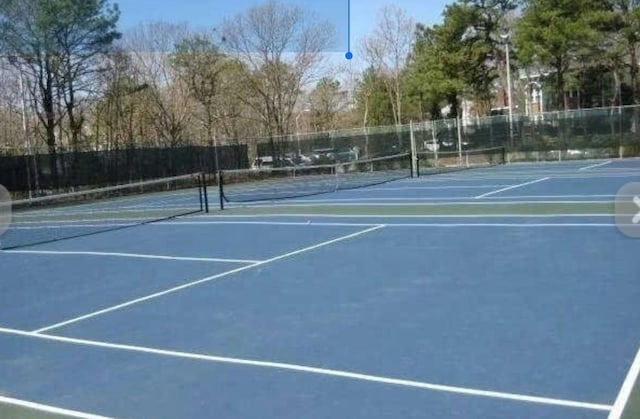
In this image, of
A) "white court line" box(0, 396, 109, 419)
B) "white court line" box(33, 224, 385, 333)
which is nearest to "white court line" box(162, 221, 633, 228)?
"white court line" box(33, 224, 385, 333)

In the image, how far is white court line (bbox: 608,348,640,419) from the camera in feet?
13.1

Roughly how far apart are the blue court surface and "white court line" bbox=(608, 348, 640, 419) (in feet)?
0.06

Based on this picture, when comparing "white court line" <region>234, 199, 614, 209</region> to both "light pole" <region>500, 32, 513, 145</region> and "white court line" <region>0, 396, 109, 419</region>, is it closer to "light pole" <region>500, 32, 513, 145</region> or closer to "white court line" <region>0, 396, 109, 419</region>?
"white court line" <region>0, 396, 109, 419</region>

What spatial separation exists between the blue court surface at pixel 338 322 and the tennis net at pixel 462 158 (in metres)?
21.6

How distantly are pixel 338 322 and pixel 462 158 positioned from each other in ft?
98.0

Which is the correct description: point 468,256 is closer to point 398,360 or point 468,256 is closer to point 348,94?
point 398,360

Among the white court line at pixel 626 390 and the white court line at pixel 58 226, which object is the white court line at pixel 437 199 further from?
the white court line at pixel 626 390

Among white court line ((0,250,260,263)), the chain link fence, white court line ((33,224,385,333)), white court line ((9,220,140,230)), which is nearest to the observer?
white court line ((33,224,385,333))

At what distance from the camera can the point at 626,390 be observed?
170 inches

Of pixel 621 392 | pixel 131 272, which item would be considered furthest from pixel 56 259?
pixel 621 392

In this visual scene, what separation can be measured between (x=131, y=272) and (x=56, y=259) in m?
2.50

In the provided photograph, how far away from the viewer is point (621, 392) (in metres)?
4.29

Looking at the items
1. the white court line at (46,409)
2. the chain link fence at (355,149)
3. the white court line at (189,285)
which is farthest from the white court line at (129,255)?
the chain link fence at (355,149)

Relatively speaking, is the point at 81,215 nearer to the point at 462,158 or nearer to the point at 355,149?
the point at 355,149
